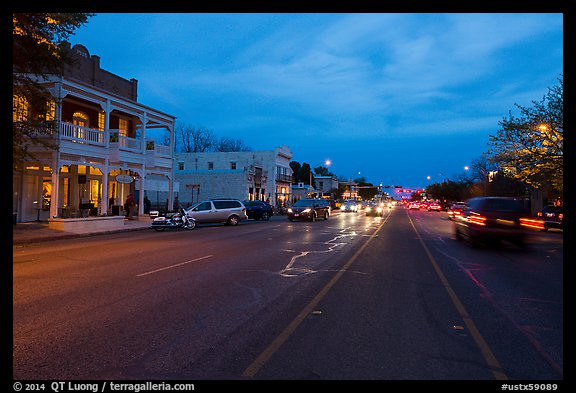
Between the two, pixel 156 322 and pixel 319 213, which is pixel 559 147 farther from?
pixel 156 322

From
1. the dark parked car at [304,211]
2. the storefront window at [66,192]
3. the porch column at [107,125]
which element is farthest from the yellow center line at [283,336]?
the storefront window at [66,192]

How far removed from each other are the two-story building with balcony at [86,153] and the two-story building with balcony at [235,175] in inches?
701

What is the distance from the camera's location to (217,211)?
28.1 meters

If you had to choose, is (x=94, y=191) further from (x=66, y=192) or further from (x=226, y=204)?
(x=226, y=204)

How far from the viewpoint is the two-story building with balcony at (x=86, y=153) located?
23.0m

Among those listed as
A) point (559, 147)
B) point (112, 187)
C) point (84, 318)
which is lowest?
point (84, 318)

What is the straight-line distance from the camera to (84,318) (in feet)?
20.8

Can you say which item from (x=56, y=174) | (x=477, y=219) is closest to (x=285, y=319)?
(x=477, y=219)

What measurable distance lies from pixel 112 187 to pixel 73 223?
38.9 ft

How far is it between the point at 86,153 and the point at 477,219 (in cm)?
2134

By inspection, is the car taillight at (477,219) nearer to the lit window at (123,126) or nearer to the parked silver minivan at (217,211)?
the parked silver minivan at (217,211)

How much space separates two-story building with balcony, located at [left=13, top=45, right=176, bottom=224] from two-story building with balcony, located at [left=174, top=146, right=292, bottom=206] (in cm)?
1781

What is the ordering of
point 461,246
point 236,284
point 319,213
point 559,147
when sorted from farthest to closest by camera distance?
point 319,213 < point 559,147 < point 461,246 < point 236,284
